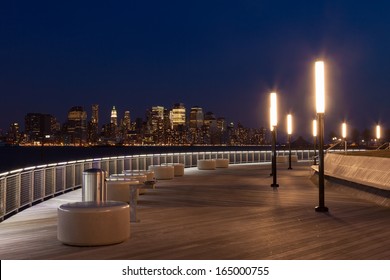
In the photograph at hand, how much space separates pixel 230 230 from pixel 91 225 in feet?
8.41

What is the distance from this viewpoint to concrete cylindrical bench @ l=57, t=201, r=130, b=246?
8.11 meters

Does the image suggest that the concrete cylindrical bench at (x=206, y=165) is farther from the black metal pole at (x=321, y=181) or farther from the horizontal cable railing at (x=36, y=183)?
the black metal pole at (x=321, y=181)

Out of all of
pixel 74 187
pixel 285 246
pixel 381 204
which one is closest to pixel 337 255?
pixel 285 246

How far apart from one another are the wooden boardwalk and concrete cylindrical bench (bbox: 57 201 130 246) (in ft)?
0.42

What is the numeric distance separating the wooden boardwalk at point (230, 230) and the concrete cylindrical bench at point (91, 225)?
128 mm

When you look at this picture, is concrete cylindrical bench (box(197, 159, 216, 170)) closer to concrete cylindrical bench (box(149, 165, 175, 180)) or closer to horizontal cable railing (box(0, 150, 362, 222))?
concrete cylindrical bench (box(149, 165, 175, 180))

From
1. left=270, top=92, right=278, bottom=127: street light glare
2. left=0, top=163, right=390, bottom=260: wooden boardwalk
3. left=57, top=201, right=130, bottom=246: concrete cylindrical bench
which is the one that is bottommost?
left=0, top=163, right=390, bottom=260: wooden boardwalk

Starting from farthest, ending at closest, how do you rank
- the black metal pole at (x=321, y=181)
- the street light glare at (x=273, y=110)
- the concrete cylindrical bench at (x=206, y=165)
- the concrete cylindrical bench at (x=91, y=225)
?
1. the concrete cylindrical bench at (x=206, y=165)
2. the street light glare at (x=273, y=110)
3. the black metal pole at (x=321, y=181)
4. the concrete cylindrical bench at (x=91, y=225)

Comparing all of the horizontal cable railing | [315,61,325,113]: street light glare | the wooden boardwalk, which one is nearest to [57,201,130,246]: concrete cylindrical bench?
the wooden boardwalk

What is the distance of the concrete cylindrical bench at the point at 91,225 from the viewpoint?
811cm

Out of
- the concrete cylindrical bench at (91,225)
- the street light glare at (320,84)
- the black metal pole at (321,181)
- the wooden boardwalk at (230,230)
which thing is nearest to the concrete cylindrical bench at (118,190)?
the wooden boardwalk at (230,230)

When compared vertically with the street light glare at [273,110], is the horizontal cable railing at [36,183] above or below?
below
